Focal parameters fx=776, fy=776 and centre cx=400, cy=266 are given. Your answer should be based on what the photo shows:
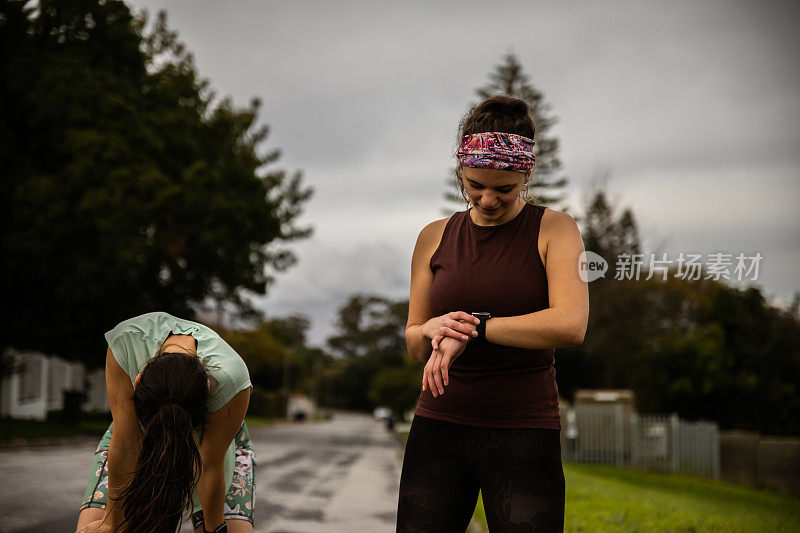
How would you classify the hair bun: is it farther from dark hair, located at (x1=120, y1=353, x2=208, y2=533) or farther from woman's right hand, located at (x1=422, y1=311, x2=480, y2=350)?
dark hair, located at (x1=120, y1=353, x2=208, y2=533)

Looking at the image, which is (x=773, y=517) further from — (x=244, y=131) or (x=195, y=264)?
(x=244, y=131)

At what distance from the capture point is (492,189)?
2.32m

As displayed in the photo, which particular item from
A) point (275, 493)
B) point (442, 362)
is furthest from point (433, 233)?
point (275, 493)

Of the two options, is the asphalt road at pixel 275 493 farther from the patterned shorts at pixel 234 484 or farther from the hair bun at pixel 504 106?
the hair bun at pixel 504 106

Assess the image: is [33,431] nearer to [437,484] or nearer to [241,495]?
[241,495]

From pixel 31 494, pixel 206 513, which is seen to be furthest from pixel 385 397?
pixel 206 513

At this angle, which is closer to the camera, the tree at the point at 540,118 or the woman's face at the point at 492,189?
the woman's face at the point at 492,189

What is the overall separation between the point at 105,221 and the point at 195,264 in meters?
5.19

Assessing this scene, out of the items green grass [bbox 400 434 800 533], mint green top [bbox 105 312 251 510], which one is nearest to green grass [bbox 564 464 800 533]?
green grass [bbox 400 434 800 533]

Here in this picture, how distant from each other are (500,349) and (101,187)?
17872 millimetres

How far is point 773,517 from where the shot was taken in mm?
8773

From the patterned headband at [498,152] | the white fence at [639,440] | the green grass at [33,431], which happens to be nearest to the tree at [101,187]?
the green grass at [33,431]

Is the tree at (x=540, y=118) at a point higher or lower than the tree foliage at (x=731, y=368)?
higher

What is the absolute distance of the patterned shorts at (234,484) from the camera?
3.04 meters
